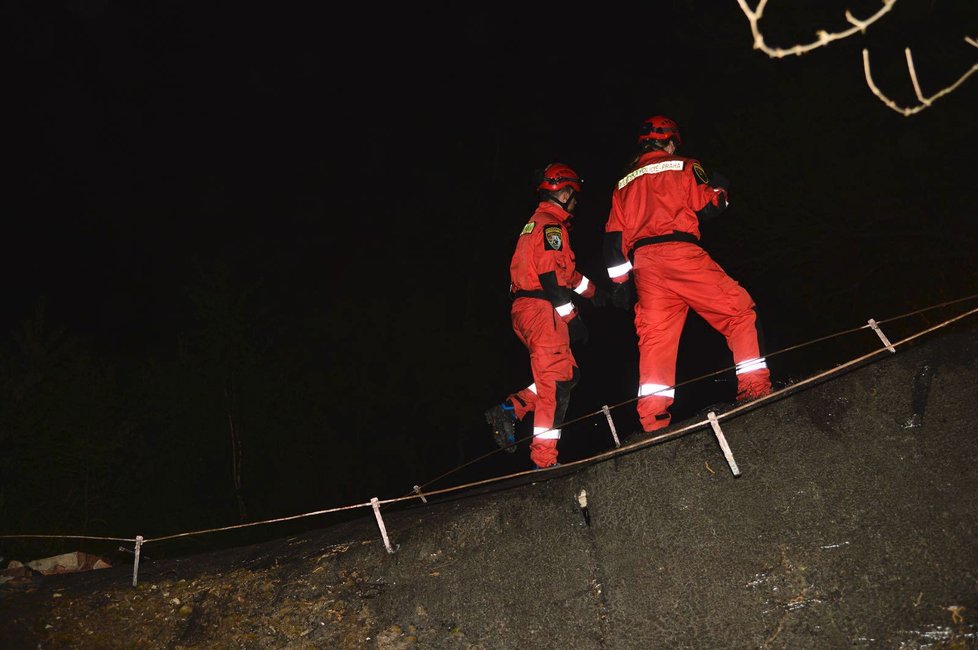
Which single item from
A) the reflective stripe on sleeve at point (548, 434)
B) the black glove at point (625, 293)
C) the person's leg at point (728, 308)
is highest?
the black glove at point (625, 293)

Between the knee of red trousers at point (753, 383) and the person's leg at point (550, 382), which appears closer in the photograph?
the knee of red trousers at point (753, 383)

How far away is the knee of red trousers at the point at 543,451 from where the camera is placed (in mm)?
5570

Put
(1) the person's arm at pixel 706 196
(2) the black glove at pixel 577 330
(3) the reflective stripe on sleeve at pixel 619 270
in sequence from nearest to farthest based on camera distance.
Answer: (1) the person's arm at pixel 706 196, (3) the reflective stripe on sleeve at pixel 619 270, (2) the black glove at pixel 577 330

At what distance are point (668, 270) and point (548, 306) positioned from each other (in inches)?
46.3

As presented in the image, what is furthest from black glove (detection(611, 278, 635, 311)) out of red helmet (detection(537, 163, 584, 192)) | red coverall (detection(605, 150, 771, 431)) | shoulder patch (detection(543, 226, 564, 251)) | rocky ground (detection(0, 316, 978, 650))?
rocky ground (detection(0, 316, 978, 650))

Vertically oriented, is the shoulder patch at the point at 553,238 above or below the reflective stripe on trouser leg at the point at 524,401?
above

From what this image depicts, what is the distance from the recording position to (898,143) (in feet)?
37.2

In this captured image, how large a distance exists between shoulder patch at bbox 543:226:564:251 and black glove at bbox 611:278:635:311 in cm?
57

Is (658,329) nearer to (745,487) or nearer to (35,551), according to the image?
(745,487)

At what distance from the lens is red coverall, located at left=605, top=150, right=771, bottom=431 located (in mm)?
4836

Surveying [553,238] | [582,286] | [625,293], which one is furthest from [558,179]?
[625,293]

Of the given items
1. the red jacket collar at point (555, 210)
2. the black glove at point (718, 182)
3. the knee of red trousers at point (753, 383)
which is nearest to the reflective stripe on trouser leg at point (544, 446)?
the knee of red trousers at point (753, 383)

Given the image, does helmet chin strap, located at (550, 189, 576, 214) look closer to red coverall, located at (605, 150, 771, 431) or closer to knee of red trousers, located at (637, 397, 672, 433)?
red coverall, located at (605, 150, 771, 431)

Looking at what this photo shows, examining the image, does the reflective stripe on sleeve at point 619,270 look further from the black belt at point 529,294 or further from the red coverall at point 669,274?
the black belt at point 529,294
